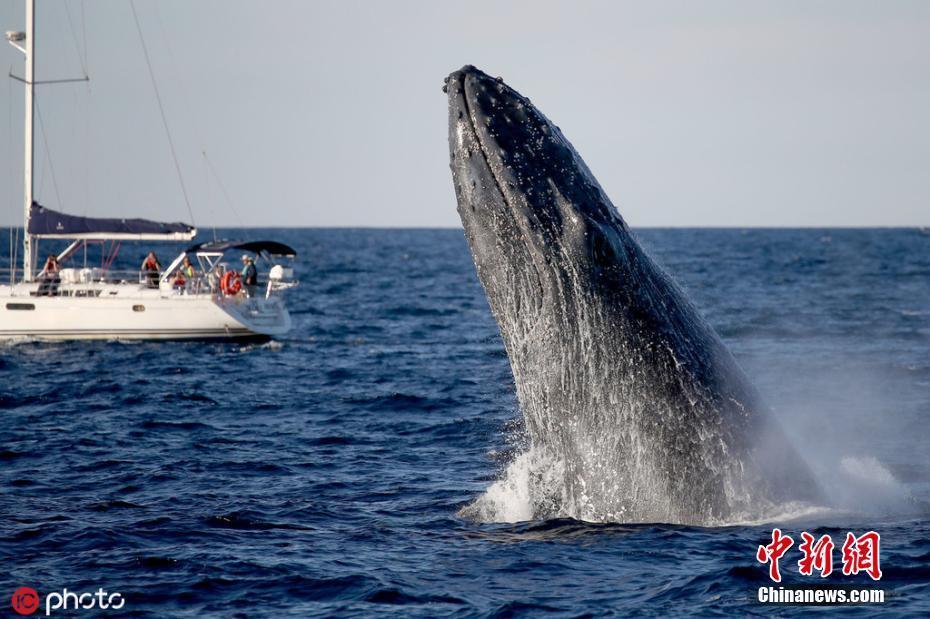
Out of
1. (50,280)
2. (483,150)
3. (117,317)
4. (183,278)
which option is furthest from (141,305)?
(483,150)

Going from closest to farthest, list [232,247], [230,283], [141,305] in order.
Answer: [141,305] → [230,283] → [232,247]

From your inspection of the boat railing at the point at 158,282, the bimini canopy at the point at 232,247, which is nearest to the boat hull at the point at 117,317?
the boat railing at the point at 158,282

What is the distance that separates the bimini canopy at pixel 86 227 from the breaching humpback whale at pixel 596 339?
28.2 metres

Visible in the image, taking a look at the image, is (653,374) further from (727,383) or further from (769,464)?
(769,464)

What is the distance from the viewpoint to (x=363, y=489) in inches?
528

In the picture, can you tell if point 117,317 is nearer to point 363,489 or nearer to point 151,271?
point 151,271

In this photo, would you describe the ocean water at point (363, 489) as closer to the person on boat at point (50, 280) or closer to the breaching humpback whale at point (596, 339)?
the breaching humpback whale at point (596, 339)

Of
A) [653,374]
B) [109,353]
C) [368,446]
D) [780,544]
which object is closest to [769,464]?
[780,544]

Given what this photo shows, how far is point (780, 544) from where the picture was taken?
991cm

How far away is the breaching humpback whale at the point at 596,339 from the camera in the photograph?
9609mm

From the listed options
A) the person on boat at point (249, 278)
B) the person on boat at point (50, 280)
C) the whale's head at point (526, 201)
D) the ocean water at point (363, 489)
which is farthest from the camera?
the person on boat at point (249, 278)

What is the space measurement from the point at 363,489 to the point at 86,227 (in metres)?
26.1

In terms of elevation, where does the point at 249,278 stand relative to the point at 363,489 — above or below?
above

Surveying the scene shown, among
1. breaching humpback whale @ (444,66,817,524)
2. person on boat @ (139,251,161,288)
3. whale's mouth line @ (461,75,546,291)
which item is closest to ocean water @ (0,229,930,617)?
breaching humpback whale @ (444,66,817,524)
